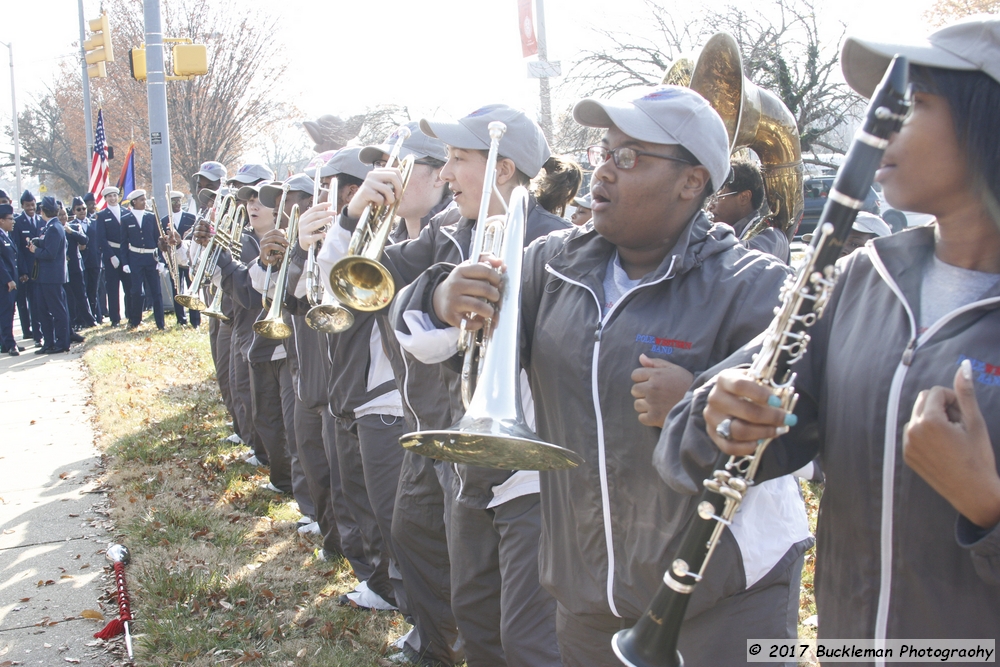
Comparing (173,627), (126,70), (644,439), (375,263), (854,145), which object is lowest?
(173,627)

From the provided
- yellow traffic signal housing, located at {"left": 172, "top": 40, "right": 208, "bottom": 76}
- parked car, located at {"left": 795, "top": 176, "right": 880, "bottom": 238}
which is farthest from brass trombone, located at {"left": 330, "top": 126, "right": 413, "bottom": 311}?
yellow traffic signal housing, located at {"left": 172, "top": 40, "right": 208, "bottom": 76}

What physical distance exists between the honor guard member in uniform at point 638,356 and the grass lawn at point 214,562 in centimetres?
230

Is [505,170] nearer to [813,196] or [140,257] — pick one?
[813,196]

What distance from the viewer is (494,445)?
2.24 metres

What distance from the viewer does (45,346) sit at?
583 inches

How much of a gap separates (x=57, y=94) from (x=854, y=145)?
167 ft

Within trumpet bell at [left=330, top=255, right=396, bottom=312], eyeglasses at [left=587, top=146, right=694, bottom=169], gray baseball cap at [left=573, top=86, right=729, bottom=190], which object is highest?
gray baseball cap at [left=573, top=86, right=729, bottom=190]

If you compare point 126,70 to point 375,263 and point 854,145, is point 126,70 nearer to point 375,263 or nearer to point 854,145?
point 375,263

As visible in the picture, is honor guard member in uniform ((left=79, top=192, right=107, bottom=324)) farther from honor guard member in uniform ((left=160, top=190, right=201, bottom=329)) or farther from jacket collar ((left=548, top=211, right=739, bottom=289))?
jacket collar ((left=548, top=211, right=739, bottom=289))

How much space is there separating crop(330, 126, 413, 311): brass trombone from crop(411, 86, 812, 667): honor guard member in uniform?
2.84ft

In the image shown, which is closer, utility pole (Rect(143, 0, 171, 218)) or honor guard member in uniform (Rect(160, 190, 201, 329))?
honor guard member in uniform (Rect(160, 190, 201, 329))

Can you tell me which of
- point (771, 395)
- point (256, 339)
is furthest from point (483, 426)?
point (256, 339)

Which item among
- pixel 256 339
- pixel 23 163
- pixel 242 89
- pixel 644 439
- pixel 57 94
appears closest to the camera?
pixel 644 439

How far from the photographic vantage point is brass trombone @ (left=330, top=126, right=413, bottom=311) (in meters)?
3.37
